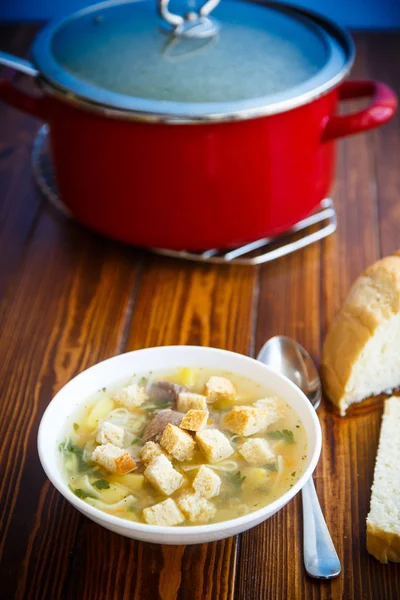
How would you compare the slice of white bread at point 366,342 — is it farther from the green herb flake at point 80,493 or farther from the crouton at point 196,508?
the green herb flake at point 80,493

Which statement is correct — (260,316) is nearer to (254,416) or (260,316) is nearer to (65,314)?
(65,314)

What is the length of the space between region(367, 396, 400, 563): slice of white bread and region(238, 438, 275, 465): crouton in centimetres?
23

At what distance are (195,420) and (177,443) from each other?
6 centimetres

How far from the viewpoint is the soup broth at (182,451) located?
1.31 metres

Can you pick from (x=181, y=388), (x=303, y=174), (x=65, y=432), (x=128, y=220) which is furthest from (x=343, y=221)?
(x=65, y=432)

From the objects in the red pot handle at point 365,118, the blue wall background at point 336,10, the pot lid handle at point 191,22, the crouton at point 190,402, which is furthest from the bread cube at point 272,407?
the blue wall background at point 336,10

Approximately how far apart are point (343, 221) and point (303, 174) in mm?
388

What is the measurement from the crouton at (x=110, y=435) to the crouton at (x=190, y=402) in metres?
0.14

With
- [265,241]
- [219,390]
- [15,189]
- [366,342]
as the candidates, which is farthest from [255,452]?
[15,189]

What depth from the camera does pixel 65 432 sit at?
56.6 inches

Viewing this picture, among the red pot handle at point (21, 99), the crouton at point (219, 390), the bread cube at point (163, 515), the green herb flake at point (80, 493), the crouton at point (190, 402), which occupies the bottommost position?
the crouton at point (219, 390)

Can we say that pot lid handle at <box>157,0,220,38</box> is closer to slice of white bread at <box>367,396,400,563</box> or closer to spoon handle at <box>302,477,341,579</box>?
slice of white bread at <box>367,396,400,563</box>

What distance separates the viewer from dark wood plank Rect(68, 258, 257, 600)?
1.34m

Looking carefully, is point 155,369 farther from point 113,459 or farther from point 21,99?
point 21,99
